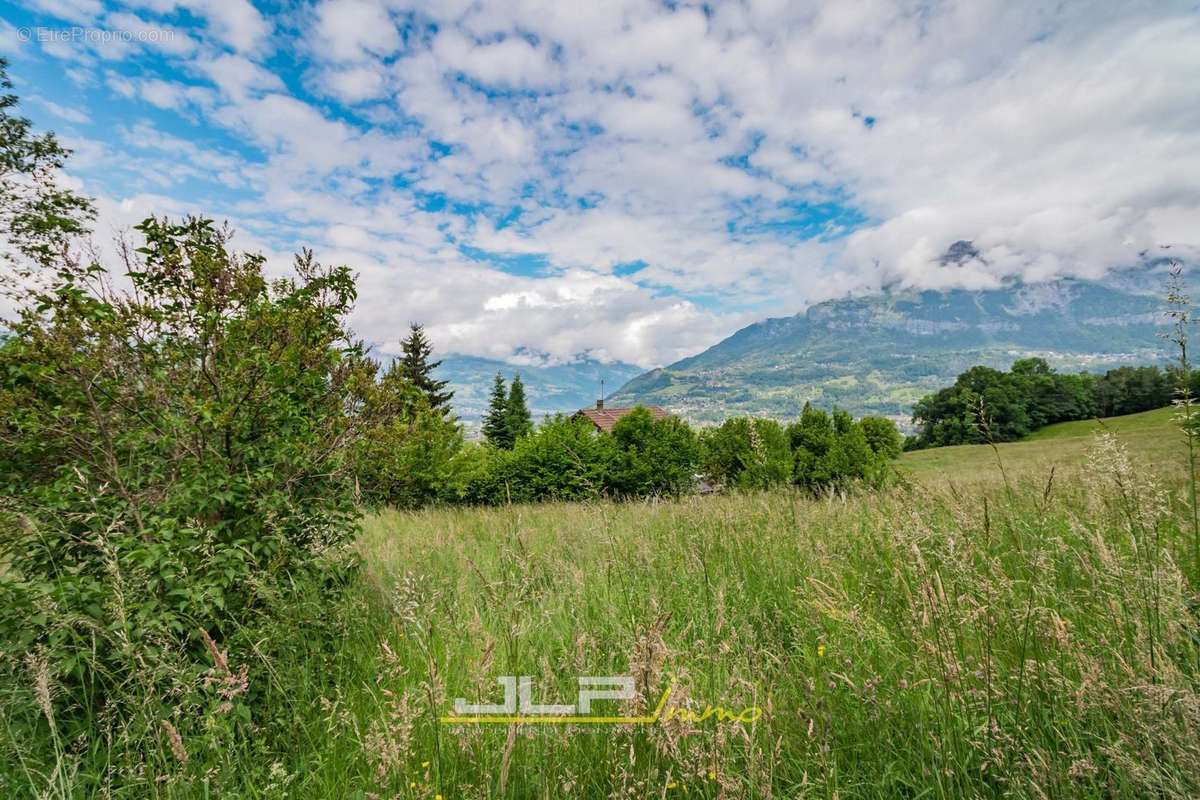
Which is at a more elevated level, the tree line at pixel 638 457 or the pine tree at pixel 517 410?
the pine tree at pixel 517 410

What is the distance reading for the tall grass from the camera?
1576 mm

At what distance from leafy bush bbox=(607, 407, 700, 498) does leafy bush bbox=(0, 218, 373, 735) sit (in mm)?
12721

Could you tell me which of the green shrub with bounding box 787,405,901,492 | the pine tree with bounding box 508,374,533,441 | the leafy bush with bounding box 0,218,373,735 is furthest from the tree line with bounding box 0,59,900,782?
the pine tree with bounding box 508,374,533,441

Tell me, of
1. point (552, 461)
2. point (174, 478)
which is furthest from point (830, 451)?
point (174, 478)

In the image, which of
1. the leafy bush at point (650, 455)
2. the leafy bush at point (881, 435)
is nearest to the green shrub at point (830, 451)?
the leafy bush at point (881, 435)

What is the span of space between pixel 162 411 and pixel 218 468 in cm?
63

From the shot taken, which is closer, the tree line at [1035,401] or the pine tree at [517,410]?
the pine tree at [517,410]

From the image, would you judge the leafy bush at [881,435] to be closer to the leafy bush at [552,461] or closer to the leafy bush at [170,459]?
the leafy bush at [552,461]

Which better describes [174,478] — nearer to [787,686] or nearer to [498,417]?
[787,686]

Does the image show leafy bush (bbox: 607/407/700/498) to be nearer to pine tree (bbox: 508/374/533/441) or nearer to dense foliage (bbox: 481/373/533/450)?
dense foliage (bbox: 481/373/533/450)

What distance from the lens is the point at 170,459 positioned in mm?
3111

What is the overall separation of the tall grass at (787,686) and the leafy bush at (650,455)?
1207cm

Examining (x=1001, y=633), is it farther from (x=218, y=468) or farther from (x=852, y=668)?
(x=218, y=468)

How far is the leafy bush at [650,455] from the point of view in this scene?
53.2ft
